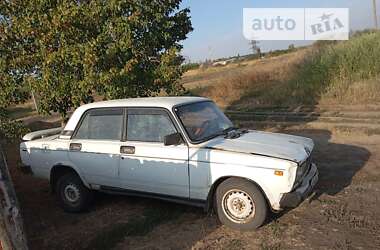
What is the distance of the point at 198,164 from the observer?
575 cm

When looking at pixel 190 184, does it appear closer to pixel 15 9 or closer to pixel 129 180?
pixel 129 180

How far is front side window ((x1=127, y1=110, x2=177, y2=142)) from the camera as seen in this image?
616 centimetres

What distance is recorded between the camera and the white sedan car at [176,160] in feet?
17.9

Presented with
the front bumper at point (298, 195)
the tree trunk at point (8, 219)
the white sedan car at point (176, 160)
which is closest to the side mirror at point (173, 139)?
the white sedan car at point (176, 160)

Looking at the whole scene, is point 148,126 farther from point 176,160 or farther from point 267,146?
point 267,146

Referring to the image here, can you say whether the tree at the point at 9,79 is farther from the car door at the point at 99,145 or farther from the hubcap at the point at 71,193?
the hubcap at the point at 71,193

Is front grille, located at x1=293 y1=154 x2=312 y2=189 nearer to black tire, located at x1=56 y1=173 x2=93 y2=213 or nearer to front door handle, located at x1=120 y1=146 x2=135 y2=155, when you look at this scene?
front door handle, located at x1=120 y1=146 x2=135 y2=155

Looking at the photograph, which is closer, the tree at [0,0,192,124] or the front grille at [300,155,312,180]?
the front grille at [300,155,312,180]

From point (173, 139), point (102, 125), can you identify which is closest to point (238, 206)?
point (173, 139)

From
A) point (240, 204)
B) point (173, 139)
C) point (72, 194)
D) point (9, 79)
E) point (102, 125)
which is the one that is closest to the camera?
point (240, 204)

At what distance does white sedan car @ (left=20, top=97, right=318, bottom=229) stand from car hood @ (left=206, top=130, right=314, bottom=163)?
0.01 meters

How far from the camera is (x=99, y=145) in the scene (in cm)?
663

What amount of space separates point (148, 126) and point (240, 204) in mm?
1750

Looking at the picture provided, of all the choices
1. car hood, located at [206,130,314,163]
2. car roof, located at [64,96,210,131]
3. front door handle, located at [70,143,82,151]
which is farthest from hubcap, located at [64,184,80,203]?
car hood, located at [206,130,314,163]
